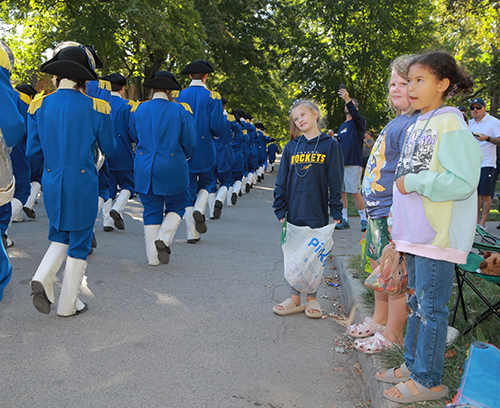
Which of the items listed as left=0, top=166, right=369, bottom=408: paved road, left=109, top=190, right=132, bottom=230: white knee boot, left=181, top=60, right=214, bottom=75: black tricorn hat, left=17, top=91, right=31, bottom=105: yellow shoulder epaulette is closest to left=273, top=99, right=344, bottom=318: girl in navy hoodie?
left=0, top=166, right=369, bottom=408: paved road

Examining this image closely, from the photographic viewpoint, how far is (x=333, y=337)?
3885 mm

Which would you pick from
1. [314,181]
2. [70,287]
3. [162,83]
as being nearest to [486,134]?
[314,181]

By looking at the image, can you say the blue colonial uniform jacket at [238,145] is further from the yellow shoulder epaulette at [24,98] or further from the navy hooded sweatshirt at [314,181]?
the navy hooded sweatshirt at [314,181]

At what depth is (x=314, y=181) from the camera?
161 inches

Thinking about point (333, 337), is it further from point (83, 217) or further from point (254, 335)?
point (83, 217)

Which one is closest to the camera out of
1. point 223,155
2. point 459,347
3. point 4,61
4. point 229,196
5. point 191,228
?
point 4,61

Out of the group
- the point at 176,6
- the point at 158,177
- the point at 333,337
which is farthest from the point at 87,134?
the point at 176,6

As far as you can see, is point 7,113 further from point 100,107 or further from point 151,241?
point 151,241

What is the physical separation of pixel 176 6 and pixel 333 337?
52.1ft

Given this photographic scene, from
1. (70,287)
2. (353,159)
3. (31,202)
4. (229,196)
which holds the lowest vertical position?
(229,196)

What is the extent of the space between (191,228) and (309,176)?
3.25m

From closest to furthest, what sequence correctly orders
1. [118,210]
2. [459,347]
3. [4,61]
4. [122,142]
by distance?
[4,61] → [459,347] → [118,210] → [122,142]

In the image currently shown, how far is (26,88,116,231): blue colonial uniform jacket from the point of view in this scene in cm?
392

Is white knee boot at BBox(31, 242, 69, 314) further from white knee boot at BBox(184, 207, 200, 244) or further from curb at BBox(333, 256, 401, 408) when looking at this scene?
white knee boot at BBox(184, 207, 200, 244)
